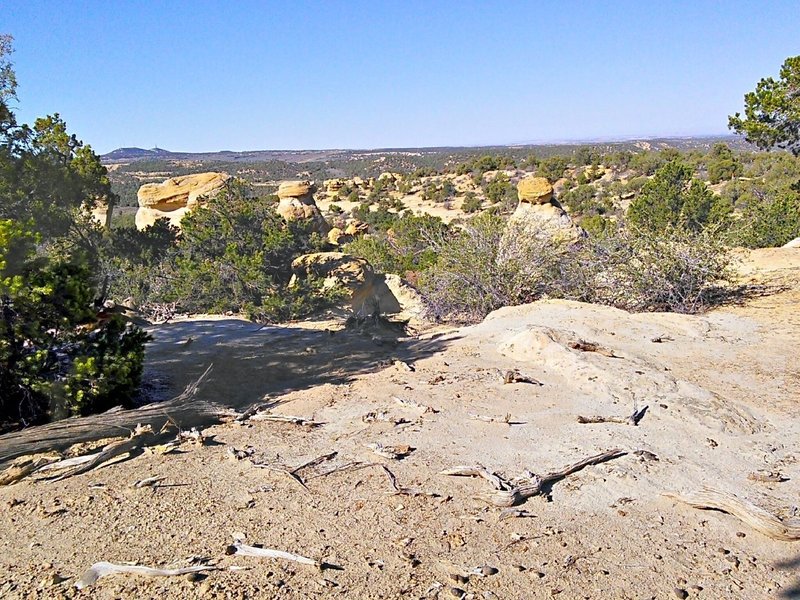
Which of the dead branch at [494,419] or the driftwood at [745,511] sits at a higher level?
the driftwood at [745,511]

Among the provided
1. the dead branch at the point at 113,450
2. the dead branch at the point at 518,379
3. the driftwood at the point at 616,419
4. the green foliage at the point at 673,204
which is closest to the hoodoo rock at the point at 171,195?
the green foliage at the point at 673,204

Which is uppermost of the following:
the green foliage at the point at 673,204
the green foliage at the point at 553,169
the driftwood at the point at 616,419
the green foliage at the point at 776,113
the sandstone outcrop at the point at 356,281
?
the green foliage at the point at 776,113

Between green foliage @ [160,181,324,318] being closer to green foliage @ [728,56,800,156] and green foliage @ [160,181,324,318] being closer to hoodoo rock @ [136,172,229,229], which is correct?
hoodoo rock @ [136,172,229,229]

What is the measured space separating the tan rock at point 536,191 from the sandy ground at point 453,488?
13167mm

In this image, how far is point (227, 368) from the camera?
7379mm

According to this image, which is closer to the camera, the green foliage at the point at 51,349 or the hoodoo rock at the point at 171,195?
the green foliage at the point at 51,349

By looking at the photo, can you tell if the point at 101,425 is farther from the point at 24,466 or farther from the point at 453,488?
the point at 453,488

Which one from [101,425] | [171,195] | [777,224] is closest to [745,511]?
[101,425]

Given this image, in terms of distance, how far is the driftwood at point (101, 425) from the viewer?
444 cm

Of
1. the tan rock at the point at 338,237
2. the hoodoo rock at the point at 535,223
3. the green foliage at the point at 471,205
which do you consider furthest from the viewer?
the green foliage at the point at 471,205

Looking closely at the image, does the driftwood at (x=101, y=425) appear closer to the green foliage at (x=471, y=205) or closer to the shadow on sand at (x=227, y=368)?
the shadow on sand at (x=227, y=368)

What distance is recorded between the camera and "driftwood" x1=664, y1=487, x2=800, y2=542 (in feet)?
11.6

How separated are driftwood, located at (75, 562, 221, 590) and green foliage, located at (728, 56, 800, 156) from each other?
15489 mm

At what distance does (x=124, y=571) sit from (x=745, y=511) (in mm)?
3489
